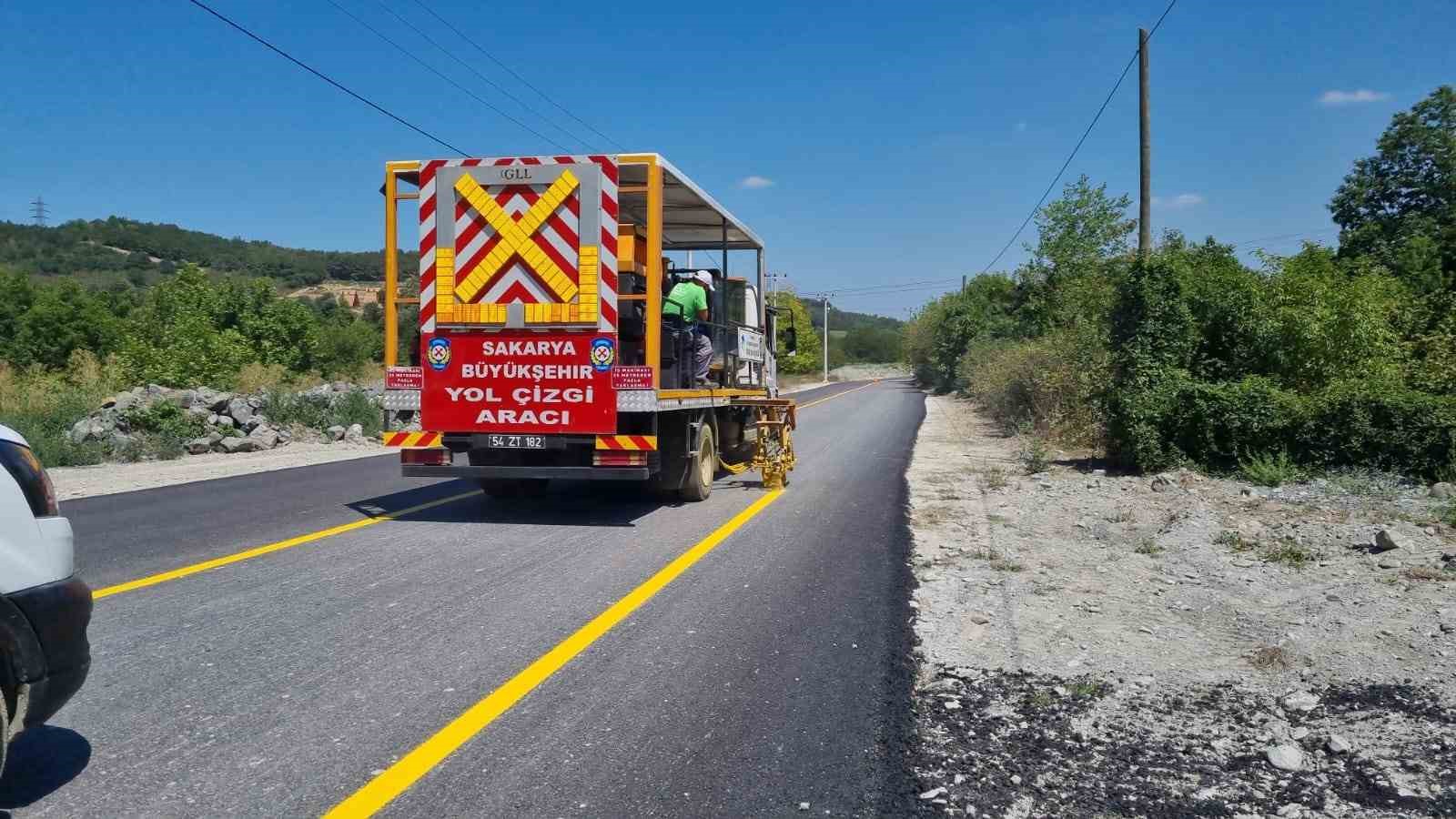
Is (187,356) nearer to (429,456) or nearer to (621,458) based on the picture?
(429,456)

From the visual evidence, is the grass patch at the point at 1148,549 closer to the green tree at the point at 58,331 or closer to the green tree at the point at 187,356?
the green tree at the point at 187,356

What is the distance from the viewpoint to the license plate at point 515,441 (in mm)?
9617

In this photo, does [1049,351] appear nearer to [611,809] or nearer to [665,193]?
[665,193]

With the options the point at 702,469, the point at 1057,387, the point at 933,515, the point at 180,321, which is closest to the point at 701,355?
the point at 702,469

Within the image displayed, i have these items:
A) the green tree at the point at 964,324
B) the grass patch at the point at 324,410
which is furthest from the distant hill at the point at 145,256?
the grass patch at the point at 324,410

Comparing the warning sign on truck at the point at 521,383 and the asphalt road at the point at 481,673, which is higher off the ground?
the warning sign on truck at the point at 521,383

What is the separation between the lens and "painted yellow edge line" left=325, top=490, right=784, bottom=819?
12.1 ft

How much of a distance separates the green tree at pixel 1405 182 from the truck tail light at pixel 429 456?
40191 mm

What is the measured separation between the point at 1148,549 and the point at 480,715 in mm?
6190

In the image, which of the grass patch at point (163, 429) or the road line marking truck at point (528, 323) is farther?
the grass patch at point (163, 429)

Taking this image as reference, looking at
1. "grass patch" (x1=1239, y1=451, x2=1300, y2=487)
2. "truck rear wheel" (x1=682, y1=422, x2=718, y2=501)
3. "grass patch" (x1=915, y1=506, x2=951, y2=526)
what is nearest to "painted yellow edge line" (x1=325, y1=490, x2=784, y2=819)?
"truck rear wheel" (x1=682, y1=422, x2=718, y2=501)

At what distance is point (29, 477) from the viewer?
3.41 metres

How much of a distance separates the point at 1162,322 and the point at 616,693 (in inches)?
455

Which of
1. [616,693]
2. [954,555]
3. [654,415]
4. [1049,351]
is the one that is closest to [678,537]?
[654,415]
